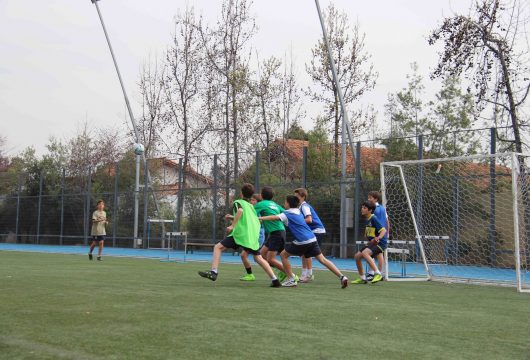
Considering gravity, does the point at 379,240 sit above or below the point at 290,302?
above

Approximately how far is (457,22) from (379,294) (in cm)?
1162

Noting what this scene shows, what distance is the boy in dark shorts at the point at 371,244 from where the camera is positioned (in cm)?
1251

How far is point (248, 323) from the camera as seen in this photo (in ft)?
20.9

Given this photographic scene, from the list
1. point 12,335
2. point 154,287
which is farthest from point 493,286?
point 12,335

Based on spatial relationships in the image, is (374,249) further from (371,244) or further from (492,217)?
(492,217)

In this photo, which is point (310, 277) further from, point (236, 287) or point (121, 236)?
point (121, 236)

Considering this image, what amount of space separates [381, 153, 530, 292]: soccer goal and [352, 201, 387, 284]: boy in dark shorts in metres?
Result: 2.69

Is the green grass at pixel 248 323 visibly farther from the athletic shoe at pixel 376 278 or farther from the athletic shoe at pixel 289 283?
the athletic shoe at pixel 376 278

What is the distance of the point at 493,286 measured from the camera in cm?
1291

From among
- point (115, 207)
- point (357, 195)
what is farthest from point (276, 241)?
point (115, 207)

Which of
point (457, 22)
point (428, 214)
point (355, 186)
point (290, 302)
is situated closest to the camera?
point (290, 302)

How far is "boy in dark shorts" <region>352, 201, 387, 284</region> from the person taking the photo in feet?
41.0

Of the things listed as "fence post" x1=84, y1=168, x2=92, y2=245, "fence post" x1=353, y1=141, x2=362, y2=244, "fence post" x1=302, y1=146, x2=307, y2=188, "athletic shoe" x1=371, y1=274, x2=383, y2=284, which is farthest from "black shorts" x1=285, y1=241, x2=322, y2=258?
"fence post" x1=84, y1=168, x2=92, y2=245

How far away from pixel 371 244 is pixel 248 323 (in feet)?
21.9
